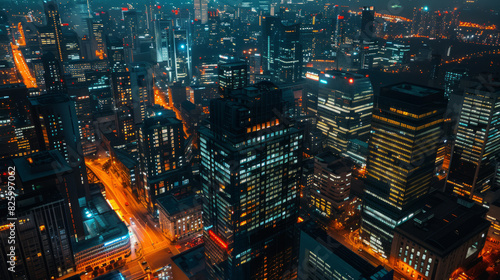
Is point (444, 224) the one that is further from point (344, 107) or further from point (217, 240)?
point (344, 107)

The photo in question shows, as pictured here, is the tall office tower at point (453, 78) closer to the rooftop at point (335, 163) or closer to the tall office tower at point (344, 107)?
the tall office tower at point (344, 107)

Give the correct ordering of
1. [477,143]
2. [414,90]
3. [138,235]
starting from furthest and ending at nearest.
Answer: [477,143], [138,235], [414,90]

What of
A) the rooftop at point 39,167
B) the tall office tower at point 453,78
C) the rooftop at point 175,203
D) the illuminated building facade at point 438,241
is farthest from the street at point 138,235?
the tall office tower at point 453,78

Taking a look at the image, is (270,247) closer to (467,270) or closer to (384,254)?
(384,254)

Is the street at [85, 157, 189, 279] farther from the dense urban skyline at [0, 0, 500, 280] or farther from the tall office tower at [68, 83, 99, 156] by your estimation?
the tall office tower at [68, 83, 99, 156]

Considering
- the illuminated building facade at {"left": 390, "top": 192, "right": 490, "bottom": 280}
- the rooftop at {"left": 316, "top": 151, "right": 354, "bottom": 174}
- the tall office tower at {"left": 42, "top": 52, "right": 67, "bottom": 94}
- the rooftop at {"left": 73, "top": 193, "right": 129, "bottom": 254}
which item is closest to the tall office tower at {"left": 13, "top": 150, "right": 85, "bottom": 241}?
the rooftop at {"left": 73, "top": 193, "right": 129, "bottom": 254}

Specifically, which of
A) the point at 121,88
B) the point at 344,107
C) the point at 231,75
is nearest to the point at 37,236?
the point at 231,75

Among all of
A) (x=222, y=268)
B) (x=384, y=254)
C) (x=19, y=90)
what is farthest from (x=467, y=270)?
(x=19, y=90)
